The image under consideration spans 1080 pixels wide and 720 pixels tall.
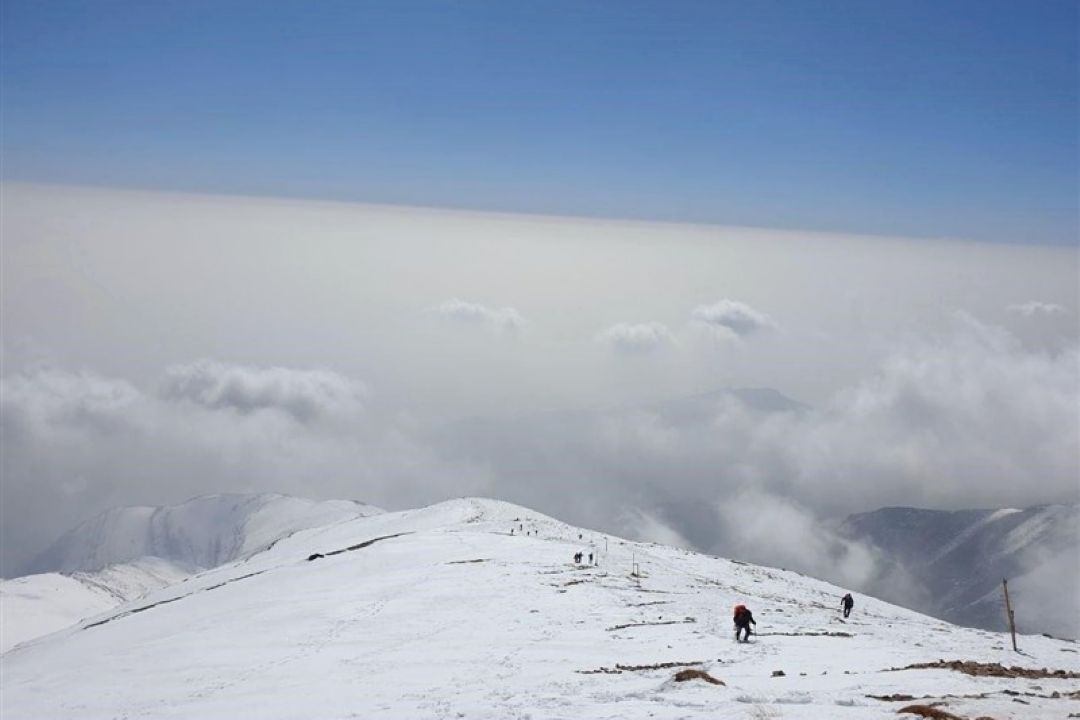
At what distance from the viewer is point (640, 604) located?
38.7m

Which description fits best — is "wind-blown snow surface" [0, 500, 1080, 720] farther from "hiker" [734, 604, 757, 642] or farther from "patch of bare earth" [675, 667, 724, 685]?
"hiker" [734, 604, 757, 642]

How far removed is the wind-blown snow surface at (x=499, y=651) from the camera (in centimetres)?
2041

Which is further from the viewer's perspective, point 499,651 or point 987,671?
point 499,651

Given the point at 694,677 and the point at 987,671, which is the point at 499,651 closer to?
the point at 694,677

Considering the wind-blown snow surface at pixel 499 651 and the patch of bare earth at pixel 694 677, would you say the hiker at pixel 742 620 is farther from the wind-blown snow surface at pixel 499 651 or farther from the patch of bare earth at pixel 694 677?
the patch of bare earth at pixel 694 677

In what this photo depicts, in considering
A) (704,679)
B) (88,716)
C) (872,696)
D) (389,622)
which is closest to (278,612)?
(389,622)

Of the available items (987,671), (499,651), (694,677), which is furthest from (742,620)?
(499,651)

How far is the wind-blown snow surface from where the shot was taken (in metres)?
20.4

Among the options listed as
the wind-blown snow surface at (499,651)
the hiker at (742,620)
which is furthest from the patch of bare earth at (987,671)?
the hiker at (742,620)

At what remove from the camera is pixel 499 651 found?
95.2ft

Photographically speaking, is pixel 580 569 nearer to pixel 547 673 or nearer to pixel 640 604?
pixel 640 604

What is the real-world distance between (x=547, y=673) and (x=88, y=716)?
17271 mm

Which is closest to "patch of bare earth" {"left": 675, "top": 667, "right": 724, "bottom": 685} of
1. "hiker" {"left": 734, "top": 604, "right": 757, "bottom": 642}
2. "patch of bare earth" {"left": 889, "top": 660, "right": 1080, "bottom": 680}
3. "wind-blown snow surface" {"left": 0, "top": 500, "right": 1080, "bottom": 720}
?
"wind-blown snow surface" {"left": 0, "top": 500, "right": 1080, "bottom": 720}

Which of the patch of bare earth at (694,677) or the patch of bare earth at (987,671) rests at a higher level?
the patch of bare earth at (987,671)
